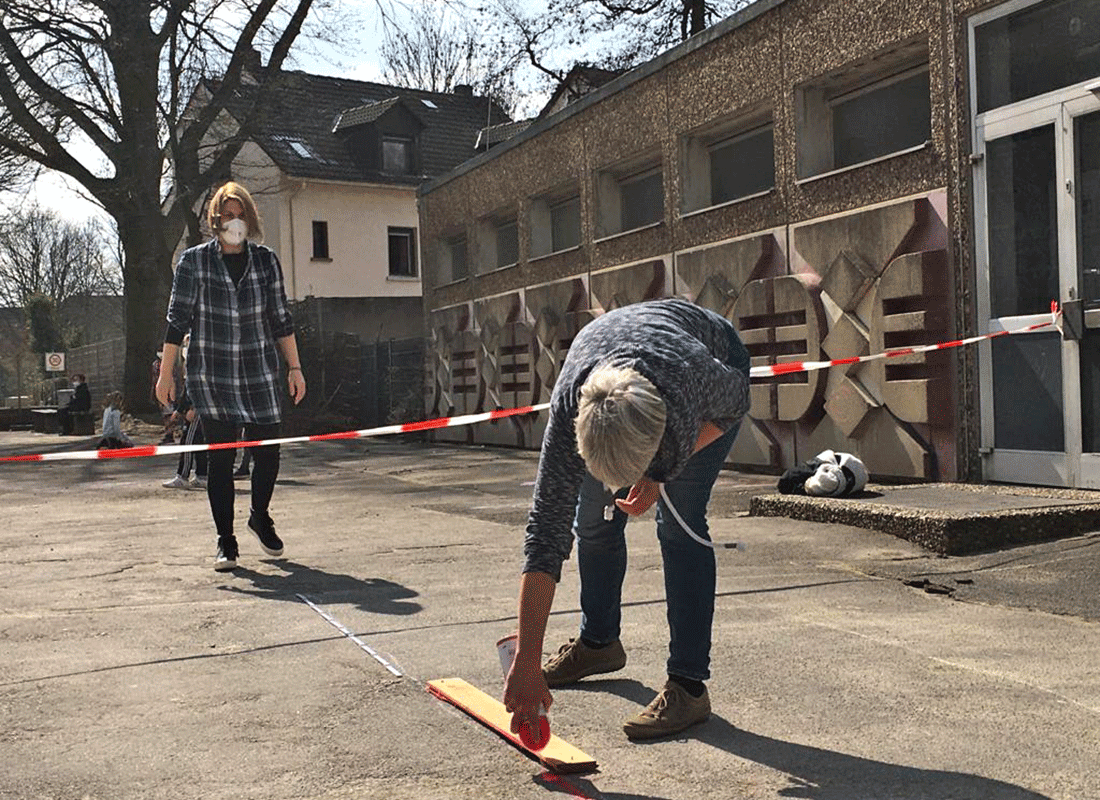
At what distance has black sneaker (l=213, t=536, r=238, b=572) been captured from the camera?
6.03 meters

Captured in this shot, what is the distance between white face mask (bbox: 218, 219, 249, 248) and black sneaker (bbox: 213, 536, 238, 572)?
1.52 metres

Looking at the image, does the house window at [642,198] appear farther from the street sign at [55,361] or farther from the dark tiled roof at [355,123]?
the street sign at [55,361]

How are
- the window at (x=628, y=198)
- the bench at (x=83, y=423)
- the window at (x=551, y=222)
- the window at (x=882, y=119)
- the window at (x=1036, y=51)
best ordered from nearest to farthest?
the window at (x=1036, y=51) → the window at (x=882, y=119) → the window at (x=628, y=198) → the window at (x=551, y=222) → the bench at (x=83, y=423)

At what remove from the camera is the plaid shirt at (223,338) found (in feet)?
20.0

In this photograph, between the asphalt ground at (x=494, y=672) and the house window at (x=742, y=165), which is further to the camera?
the house window at (x=742, y=165)

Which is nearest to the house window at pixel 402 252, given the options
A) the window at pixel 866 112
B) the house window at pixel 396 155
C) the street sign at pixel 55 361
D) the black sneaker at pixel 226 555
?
the house window at pixel 396 155

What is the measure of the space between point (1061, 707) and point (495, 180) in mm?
15684

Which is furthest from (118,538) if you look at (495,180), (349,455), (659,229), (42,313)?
(42,313)

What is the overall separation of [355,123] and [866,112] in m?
27.5

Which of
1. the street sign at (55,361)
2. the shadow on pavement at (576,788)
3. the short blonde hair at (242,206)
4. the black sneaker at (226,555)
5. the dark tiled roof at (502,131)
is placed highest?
the dark tiled roof at (502,131)

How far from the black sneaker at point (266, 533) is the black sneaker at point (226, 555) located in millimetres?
222

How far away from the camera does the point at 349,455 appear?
17.2 metres

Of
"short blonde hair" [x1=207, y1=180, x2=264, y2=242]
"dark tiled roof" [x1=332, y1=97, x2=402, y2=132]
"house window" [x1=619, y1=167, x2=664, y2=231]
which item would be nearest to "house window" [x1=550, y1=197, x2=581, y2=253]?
"house window" [x1=619, y1=167, x2=664, y2=231]

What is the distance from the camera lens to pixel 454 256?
2080cm
